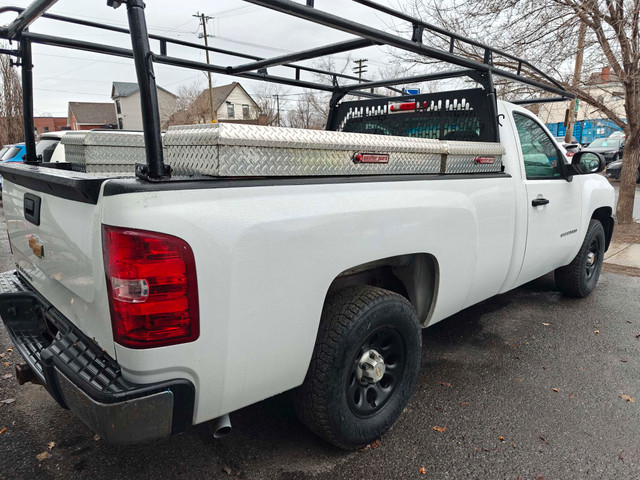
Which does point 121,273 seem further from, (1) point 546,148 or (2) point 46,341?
(1) point 546,148

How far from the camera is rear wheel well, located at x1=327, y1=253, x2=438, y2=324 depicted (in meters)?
2.74

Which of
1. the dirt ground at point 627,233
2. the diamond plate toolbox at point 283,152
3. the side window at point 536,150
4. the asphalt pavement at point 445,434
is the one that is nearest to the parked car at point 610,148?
the dirt ground at point 627,233

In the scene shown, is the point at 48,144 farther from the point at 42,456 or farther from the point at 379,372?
the point at 379,372

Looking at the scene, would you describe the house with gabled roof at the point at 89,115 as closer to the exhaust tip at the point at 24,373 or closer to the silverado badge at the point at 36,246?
the silverado badge at the point at 36,246

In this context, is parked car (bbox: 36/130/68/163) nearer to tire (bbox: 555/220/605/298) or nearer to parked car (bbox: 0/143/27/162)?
parked car (bbox: 0/143/27/162)

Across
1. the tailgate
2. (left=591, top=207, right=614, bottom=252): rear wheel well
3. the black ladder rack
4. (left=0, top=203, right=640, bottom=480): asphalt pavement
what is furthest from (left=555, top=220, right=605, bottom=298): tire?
the tailgate

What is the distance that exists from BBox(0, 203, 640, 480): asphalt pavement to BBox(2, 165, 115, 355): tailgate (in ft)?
2.79

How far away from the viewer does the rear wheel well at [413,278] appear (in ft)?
8.98

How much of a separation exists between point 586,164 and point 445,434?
2.77 m

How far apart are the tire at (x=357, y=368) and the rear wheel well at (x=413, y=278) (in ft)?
1.04

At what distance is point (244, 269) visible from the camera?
1728 millimetres

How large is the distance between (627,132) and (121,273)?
29.9 feet

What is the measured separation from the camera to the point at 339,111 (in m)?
4.69

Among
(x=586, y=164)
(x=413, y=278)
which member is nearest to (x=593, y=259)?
(x=586, y=164)
